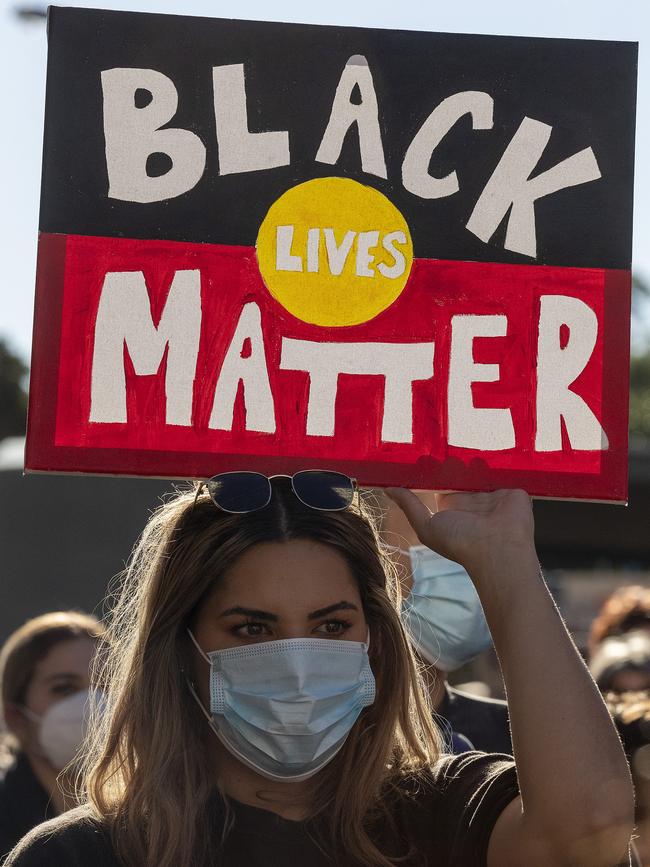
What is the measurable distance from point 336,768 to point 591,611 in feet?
51.1

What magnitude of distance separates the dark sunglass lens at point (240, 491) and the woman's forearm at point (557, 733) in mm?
555

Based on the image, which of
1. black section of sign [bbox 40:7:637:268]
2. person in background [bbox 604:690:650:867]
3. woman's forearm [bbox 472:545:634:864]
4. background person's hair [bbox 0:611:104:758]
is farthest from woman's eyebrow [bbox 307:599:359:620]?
background person's hair [bbox 0:611:104:758]

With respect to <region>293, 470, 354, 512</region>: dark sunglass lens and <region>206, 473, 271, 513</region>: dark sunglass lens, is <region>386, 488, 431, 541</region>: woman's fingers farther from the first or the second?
<region>206, 473, 271, 513</region>: dark sunglass lens

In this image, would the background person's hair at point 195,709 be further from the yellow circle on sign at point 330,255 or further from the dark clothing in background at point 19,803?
the dark clothing in background at point 19,803

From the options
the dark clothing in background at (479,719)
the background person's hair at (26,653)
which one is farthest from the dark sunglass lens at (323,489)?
the background person's hair at (26,653)

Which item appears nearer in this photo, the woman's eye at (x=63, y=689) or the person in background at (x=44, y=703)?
the person in background at (x=44, y=703)

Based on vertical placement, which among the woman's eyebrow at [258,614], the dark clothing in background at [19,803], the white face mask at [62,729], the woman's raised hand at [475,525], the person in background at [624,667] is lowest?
the dark clothing in background at [19,803]

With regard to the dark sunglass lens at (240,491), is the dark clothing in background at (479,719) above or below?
below

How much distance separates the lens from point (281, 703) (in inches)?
110

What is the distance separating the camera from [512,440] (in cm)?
282

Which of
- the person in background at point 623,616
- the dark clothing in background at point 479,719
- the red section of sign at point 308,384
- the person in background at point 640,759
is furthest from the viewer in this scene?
the person in background at point 623,616

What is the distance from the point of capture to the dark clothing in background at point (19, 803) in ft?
15.0

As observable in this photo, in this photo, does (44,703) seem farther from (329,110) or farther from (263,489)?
(329,110)

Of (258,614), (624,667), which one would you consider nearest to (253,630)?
(258,614)
